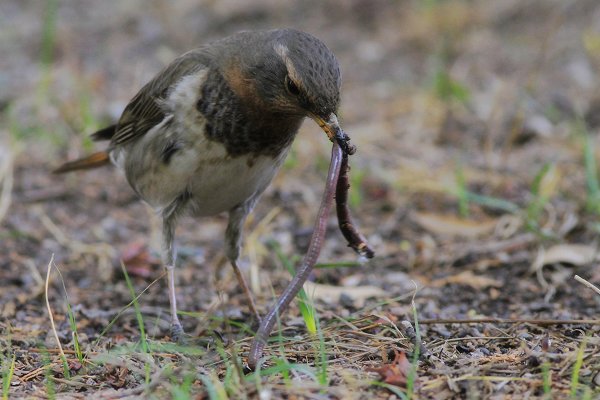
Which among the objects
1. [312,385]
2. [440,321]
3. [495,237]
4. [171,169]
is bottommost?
[495,237]

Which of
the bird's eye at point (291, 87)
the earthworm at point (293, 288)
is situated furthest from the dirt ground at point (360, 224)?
the bird's eye at point (291, 87)

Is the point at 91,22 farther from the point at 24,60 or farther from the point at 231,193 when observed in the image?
the point at 231,193

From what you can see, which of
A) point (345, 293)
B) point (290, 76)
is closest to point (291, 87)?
point (290, 76)

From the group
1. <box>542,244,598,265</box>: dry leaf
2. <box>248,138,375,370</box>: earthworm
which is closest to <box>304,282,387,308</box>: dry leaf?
<box>542,244,598,265</box>: dry leaf

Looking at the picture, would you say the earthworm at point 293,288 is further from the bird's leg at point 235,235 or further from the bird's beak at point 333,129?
the bird's leg at point 235,235

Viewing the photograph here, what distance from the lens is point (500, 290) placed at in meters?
4.94

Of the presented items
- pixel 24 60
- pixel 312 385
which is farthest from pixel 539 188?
pixel 24 60

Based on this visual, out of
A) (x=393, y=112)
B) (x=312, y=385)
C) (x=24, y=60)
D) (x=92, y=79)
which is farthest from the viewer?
(x=24, y=60)

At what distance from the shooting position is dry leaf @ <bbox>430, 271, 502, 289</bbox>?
197 inches

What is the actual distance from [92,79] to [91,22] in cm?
213

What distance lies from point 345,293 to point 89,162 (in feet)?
6.35

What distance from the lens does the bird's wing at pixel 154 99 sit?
453 cm

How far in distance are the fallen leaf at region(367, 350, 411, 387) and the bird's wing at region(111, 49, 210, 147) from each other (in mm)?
Result: 1905

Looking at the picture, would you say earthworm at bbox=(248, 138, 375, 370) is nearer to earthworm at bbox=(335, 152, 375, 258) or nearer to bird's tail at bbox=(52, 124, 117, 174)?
earthworm at bbox=(335, 152, 375, 258)
